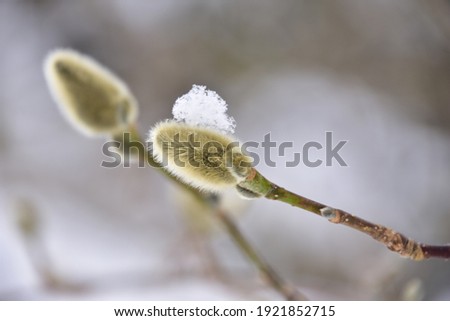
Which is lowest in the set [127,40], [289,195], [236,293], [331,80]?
[289,195]

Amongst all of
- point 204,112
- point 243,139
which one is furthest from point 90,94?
point 243,139

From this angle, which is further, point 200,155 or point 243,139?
point 243,139

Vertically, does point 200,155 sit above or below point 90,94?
below

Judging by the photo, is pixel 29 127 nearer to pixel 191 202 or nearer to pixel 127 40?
pixel 127 40

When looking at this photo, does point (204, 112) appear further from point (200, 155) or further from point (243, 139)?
point (243, 139)

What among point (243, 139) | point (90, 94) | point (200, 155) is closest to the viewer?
point (200, 155)
